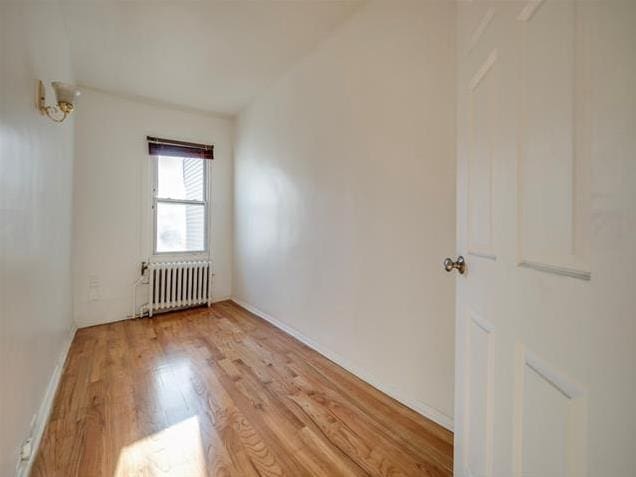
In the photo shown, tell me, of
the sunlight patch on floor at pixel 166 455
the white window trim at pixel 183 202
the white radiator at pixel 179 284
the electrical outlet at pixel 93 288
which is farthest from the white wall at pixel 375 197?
the electrical outlet at pixel 93 288

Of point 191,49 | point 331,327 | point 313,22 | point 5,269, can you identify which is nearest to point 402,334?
point 331,327

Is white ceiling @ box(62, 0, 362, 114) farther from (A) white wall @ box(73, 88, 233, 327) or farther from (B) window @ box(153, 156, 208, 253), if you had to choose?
(B) window @ box(153, 156, 208, 253)

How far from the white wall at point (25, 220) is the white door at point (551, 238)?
5.35 ft

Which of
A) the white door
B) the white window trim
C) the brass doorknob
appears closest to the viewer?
the white door

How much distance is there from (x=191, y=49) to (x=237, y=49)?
0.42 metres

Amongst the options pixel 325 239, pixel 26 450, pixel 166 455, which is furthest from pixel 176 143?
pixel 166 455

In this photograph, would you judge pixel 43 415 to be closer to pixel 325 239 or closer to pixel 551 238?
pixel 325 239

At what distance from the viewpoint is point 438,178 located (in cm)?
156

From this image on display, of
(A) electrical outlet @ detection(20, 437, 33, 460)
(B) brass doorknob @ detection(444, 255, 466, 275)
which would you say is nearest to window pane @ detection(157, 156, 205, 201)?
(A) electrical outlet @ detection(20, 437, 33, 460)

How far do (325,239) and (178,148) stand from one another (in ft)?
8.63

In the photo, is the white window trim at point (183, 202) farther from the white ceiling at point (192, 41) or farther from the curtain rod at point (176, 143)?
the white ceiling at point (192, 41)

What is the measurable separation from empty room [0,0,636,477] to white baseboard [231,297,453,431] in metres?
0.02

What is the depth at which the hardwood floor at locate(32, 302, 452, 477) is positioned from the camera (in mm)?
1310

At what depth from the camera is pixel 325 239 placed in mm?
2443
